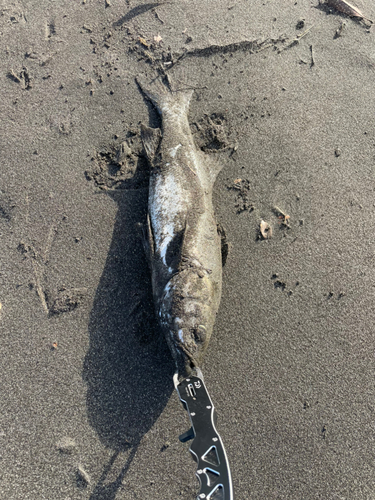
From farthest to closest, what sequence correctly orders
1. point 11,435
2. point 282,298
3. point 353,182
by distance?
point 353,182, point 282,298, point 11,435

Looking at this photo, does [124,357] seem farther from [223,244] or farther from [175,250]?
[223,244]

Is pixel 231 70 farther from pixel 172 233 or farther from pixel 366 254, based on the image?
pixel 366 254

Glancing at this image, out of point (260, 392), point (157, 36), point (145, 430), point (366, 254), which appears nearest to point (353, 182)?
point (366, 254)

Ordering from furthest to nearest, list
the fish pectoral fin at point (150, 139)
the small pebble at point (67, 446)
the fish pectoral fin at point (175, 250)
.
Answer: the fish pectoral fin at point (150, 139)
the fish pectoral fin at point (175, 250)
the small pebble at point (67, 446)

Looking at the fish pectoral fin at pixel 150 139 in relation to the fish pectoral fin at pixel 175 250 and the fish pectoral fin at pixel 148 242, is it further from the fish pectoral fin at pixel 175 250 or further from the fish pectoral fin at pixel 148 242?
the fish pectoral fin at pixel 175 250

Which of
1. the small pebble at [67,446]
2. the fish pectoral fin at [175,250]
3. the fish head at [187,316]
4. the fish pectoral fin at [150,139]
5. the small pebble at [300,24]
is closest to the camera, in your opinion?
the fish head at [187,316]

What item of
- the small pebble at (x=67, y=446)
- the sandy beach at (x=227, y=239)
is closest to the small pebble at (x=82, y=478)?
the sandy beach at (x=227, y=239)

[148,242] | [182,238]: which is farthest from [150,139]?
[182,238]
